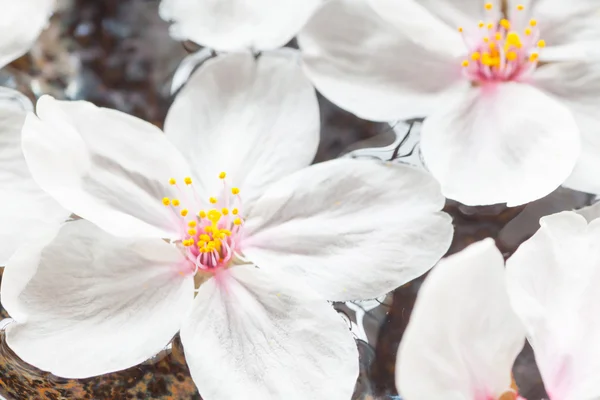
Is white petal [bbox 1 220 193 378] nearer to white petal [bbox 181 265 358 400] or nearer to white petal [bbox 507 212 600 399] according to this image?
white petal [bbox 181 265 358 400]

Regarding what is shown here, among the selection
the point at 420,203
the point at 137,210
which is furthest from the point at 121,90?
the point at 420,203

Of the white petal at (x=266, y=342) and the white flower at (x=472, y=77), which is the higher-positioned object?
the white flower at (x=472, y=77)

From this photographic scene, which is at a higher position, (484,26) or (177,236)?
(484,26)

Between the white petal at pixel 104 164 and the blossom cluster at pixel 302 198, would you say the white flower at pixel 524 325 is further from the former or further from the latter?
the white petal at pixel 104 164

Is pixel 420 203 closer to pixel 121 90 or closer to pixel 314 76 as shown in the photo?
pixel 314 76

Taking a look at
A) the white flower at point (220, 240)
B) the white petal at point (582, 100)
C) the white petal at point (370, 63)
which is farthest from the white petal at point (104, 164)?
the white petal at point (582, 100)
